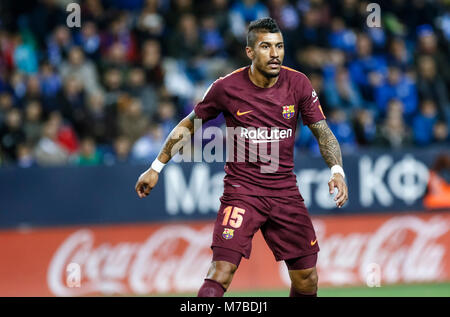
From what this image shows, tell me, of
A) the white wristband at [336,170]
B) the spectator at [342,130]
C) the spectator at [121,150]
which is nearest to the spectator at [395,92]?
the spectator at [342,130]

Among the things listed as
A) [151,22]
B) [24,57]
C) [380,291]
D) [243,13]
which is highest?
[243,13]

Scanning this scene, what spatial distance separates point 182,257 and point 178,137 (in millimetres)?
4954

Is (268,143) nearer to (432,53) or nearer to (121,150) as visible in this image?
(121,150)

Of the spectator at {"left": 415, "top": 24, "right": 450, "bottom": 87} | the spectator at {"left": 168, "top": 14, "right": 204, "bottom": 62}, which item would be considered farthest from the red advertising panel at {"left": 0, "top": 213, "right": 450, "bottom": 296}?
the spectator at {"left": 415, "top": 24, "right": 450, "bottom": 87}

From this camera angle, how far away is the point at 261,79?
6883 mm

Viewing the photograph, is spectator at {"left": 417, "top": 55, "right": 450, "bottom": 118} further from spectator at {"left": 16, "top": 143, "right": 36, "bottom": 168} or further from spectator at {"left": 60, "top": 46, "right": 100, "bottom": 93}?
spectator at {"left": 16, "top": 143, "right": 36, "bottom": 168}

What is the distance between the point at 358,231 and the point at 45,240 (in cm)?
427

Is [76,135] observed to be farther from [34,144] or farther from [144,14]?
[144,14]

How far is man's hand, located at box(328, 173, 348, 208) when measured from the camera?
6.43m

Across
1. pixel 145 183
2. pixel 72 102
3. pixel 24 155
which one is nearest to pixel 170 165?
pixel 24 155

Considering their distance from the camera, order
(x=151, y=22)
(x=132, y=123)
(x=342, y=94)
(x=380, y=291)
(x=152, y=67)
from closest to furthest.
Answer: (x=380, y=291) → (x=132, y=123) → (x=152, y=67) → (x=342, y=94) → (x=151, y=22)

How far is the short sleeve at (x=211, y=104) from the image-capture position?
6938 mm

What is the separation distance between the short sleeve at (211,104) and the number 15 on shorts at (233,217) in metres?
0.82
